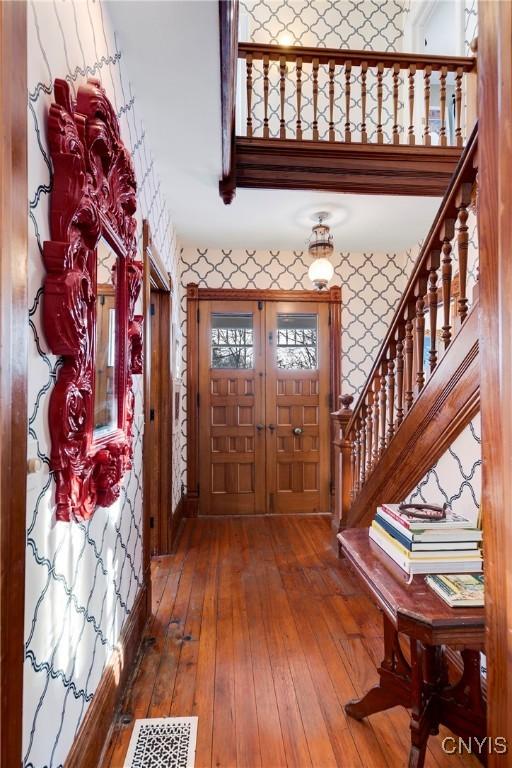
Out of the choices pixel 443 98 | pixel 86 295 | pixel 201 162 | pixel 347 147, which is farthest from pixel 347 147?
pixel 86 295

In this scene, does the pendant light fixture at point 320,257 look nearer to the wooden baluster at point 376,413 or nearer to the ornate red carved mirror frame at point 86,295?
the wooden baluster at point 376,413

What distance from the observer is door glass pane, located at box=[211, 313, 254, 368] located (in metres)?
4.13

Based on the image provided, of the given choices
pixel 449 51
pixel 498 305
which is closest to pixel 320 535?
pixel 498 305

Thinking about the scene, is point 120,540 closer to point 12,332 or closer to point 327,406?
point 12,332

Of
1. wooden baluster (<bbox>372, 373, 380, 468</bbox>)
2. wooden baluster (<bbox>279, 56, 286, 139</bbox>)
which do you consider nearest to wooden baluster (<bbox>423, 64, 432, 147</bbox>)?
wooden baluster (<bbox>279, 56, 286, 139</bbox>)

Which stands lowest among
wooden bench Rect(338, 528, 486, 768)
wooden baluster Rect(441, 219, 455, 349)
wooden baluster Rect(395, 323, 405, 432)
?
wooden bench Rect(338, 528, 486, 768)

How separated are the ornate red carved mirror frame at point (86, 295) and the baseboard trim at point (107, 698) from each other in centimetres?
71

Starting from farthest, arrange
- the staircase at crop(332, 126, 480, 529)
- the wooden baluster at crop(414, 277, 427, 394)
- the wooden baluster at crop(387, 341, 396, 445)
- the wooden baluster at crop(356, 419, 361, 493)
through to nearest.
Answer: the wooden baluster at crop(356, 419, 361, 493) → the wooden baluster at crop(387, 341, 396, 445) → the wooden baluster at crop(414, 277, 427, 394) → the staircase at crop(332, 126, 480, 529)

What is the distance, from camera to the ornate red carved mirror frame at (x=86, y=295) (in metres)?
1.02

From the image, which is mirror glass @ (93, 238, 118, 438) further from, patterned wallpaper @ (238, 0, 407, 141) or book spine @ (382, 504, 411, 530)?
patterned wallpaper @ (238, 0, 407, 141)

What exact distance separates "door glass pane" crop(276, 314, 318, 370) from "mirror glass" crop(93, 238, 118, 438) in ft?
9.04

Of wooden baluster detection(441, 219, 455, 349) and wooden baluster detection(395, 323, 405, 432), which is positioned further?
wooden baluster detection(395, 323, 405, 432)

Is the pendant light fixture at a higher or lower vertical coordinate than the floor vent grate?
higher

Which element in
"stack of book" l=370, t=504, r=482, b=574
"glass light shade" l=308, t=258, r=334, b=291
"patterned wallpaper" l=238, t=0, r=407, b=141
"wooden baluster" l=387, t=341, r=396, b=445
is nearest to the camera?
"stack of book" l=370, t=504, r=482, b=574
